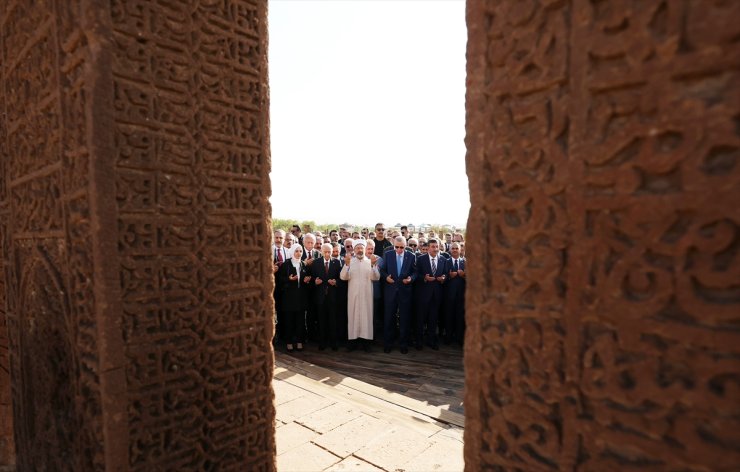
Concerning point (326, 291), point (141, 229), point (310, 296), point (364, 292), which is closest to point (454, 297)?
point (364, 292)

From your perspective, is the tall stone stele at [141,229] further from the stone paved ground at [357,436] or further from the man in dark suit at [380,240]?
the man in dark suit at [380,240]

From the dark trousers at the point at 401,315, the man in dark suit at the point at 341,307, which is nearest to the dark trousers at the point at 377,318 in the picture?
the dark trousers at the point at 401,315

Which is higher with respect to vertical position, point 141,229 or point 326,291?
point 141,229

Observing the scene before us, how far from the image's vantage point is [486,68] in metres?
1.09

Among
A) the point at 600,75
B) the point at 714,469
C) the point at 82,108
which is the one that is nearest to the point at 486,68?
the point at 600,75

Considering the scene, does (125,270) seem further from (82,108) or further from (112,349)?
(82,108)

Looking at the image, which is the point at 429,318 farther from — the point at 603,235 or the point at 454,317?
the point at 603,235

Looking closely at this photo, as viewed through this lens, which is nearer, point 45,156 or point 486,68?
point 486,68

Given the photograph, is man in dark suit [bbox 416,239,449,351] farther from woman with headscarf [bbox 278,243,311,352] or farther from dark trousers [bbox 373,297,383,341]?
woman with headscarf [bbox 278,243,311,352]

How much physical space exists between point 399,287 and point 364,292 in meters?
0.58

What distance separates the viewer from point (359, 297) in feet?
21.9

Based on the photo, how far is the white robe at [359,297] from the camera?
6.65 metres

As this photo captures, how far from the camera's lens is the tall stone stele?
1738 millimetres

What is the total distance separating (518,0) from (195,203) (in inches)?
64.5
